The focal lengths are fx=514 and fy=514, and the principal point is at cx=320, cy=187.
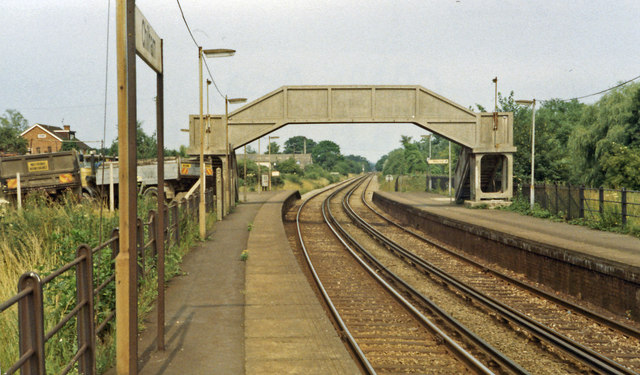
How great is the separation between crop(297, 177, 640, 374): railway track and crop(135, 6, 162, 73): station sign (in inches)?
170

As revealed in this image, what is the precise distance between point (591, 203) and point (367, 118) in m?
11.1

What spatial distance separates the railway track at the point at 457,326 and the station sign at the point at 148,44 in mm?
4306

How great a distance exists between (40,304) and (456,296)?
9.12 metres

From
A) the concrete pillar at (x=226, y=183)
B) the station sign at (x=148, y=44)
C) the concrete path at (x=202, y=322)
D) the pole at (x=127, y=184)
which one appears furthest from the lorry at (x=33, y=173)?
the pole at (x=127, y=184)

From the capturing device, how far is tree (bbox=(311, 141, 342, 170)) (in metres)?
159

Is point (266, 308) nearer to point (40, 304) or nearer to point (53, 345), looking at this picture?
point (53, 345)

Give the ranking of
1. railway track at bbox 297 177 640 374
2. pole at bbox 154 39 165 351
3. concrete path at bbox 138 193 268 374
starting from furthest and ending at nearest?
railway track at bbox 297 177 640 374 → concrete path at bbox 138 193 268 374 → pole at bbox 154 39 165 351

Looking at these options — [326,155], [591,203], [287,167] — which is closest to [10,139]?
[287,167]

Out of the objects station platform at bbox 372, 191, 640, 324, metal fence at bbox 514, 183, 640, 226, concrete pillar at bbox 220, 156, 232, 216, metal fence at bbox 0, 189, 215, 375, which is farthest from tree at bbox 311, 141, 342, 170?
metal fence at bbox 0, 189, 215, 375

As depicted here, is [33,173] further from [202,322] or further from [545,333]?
[545,333]

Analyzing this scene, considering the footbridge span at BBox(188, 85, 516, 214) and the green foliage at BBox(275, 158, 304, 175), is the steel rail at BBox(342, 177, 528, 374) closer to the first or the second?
the footbridge span at BBox(188, 85, 516, 214)

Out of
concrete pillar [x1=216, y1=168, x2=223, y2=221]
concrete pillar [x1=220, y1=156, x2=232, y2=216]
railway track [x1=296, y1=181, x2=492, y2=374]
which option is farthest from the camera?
concrete pillar [x1=220, y1=156, x2=232, y2=216]

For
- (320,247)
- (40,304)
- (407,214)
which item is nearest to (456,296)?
(320,247)

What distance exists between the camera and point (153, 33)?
17.3 ft
